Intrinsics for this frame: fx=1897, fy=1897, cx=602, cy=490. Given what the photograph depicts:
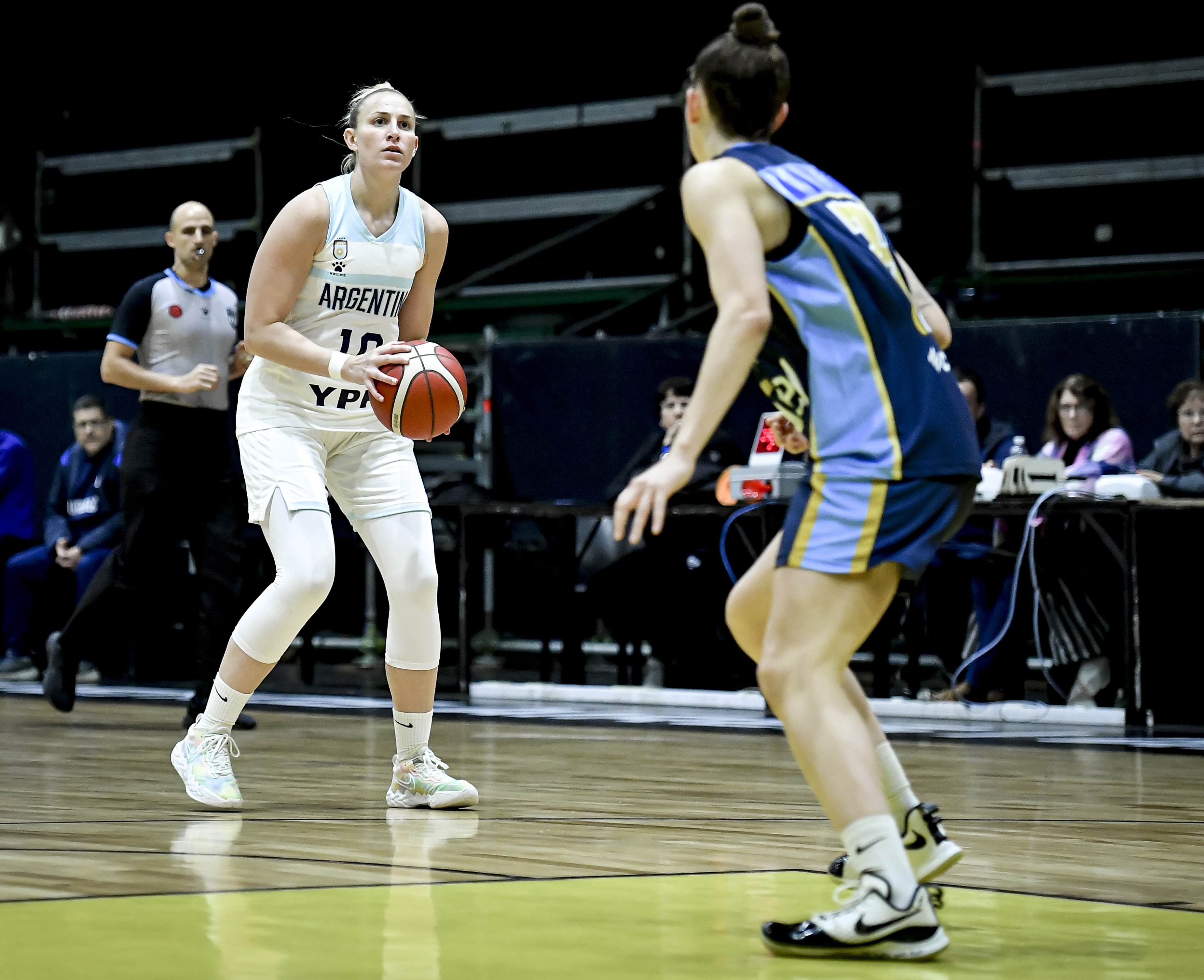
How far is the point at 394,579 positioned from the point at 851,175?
886 centimetres

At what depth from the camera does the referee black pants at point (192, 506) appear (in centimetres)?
699

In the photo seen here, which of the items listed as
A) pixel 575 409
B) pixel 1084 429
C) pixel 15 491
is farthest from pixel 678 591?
pixel 15 491

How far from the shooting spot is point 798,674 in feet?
9.73

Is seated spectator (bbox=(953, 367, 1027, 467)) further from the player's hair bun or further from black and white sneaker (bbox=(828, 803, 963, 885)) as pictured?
the player's hair bun

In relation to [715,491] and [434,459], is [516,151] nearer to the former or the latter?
[434,459]

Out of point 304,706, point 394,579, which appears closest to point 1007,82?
point 304,706

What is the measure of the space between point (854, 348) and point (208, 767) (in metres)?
2.36

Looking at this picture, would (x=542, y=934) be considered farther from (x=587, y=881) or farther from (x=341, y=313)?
(x=341, y=313)

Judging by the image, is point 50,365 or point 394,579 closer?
point 394,579

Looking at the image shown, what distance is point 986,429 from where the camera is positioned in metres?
9.06

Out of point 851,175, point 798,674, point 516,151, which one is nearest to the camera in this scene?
point 798,674

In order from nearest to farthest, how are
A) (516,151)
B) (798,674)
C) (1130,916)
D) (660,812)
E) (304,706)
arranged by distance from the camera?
(798,674), (1130,916), (660,812), (304,706), (516,151)

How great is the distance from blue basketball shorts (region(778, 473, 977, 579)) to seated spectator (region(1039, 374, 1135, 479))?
5537 mm

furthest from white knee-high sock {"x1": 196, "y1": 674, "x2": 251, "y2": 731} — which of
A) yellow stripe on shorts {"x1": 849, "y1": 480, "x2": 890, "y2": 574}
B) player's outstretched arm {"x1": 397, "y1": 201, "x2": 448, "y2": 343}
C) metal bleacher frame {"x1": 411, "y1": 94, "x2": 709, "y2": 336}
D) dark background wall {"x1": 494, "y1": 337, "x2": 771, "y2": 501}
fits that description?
metal bleacher frame {"x1": 411, "y1": 94, "x2": 709, "y2": 336}
